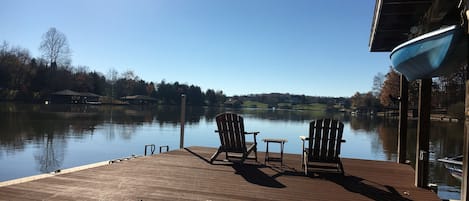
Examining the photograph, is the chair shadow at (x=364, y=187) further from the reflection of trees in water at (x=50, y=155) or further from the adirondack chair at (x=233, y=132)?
the reflection of trees in water at (x=50, y=155)

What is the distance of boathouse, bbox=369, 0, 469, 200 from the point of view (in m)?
2.64

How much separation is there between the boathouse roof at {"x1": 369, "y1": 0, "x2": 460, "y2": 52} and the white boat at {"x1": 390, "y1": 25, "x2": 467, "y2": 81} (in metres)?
0.45

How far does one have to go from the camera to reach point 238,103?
87.4m

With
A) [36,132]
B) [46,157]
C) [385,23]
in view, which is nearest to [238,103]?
[36,132]

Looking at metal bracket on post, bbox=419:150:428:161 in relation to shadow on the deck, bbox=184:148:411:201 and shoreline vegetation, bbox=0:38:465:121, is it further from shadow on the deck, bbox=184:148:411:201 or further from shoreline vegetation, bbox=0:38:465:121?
shoreline vegetation, bbox=0:38:465:121

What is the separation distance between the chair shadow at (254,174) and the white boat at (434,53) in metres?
1.86

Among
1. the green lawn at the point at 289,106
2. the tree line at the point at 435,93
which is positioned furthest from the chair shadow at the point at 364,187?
the green lawn at the point at 289,106

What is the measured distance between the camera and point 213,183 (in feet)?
13.0

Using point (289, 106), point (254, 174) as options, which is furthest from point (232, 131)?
point (289, 106)

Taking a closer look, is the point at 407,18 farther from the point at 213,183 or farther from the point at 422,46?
the point at 213,183

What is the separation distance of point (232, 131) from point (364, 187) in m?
2.10

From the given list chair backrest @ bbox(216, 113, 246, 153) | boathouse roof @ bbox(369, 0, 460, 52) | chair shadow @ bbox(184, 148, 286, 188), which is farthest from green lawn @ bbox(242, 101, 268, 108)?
chair shadow @ bbox(184, 148, 286, 188)

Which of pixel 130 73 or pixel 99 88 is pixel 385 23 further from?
pixel 130 73

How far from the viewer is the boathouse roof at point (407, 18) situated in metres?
3.75
